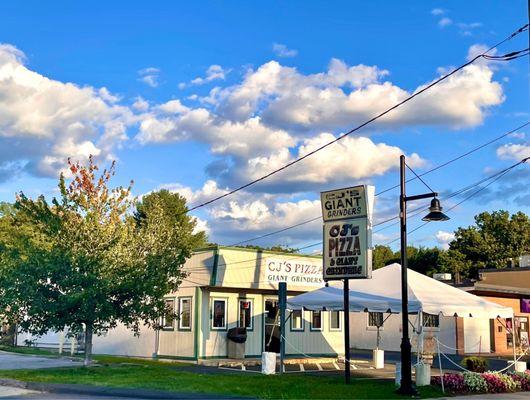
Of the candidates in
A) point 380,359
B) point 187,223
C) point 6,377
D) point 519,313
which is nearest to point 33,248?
point 6,377

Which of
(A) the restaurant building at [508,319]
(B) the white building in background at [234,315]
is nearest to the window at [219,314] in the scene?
(B) the white building in background at [234,315]

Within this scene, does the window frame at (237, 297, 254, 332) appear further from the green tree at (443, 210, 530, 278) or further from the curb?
the green tree at (443, 210, 530, 278)

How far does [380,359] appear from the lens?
84.8 feet

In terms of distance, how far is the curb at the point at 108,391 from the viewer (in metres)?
16.2

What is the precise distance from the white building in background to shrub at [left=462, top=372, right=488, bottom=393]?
9.60 m

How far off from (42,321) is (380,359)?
1221cm

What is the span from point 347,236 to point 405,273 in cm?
261

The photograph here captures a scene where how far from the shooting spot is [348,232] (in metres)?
19.7

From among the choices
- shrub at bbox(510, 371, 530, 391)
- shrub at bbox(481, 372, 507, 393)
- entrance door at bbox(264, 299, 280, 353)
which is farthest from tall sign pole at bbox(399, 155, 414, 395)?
entrance door at bbox(264, 299, 280, 353)

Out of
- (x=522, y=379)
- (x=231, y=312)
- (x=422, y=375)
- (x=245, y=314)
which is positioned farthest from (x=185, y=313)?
(x=522, y=379)

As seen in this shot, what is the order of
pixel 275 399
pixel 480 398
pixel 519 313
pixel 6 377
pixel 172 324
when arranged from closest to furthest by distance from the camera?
pixel 275 399 → pixel 480 398 → pixel 6 377 → pixel 172 324 → pixel 519 313

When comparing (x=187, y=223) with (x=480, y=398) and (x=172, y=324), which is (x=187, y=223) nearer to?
(x=172, y=324)

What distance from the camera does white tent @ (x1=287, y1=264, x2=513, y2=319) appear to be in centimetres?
2017

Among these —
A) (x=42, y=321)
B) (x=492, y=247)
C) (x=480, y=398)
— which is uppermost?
(x=492, y=247)
